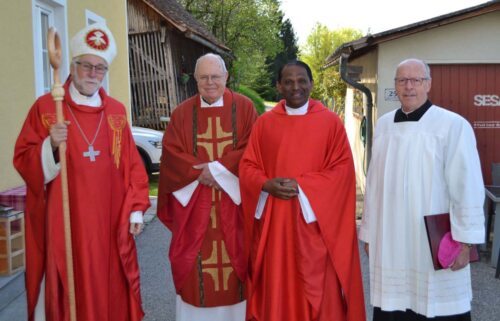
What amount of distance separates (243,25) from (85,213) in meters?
35.4

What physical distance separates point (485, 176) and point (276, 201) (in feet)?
17.7

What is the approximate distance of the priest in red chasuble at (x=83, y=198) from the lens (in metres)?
3.50

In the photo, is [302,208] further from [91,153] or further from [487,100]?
[487,100]

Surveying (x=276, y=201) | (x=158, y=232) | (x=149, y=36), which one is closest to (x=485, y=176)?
(x=158, y=232)

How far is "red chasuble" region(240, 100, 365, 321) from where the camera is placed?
12.3ft

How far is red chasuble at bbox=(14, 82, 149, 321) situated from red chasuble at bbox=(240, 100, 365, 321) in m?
0.86

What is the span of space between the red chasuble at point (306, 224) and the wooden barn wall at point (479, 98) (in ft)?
16.7

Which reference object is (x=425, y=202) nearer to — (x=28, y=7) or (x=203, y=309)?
(x=203, y=309)

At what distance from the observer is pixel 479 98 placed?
8258mm

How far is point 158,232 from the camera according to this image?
831 cm

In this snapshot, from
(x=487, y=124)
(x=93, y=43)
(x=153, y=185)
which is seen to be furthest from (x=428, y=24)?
(x=153, y=185)

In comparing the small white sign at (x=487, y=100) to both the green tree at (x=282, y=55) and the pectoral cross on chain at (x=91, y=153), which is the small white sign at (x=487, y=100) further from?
the green tree at (x=282, y=55)

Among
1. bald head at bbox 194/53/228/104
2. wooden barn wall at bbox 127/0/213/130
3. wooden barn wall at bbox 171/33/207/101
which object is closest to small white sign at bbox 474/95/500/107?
bald head at bbox 194/53/228/104

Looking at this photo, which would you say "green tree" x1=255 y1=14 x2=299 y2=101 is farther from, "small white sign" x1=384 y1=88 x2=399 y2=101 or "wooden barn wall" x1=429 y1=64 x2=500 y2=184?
"wooden barn wall" x1=429 y1=64 x2=500 y2=184
